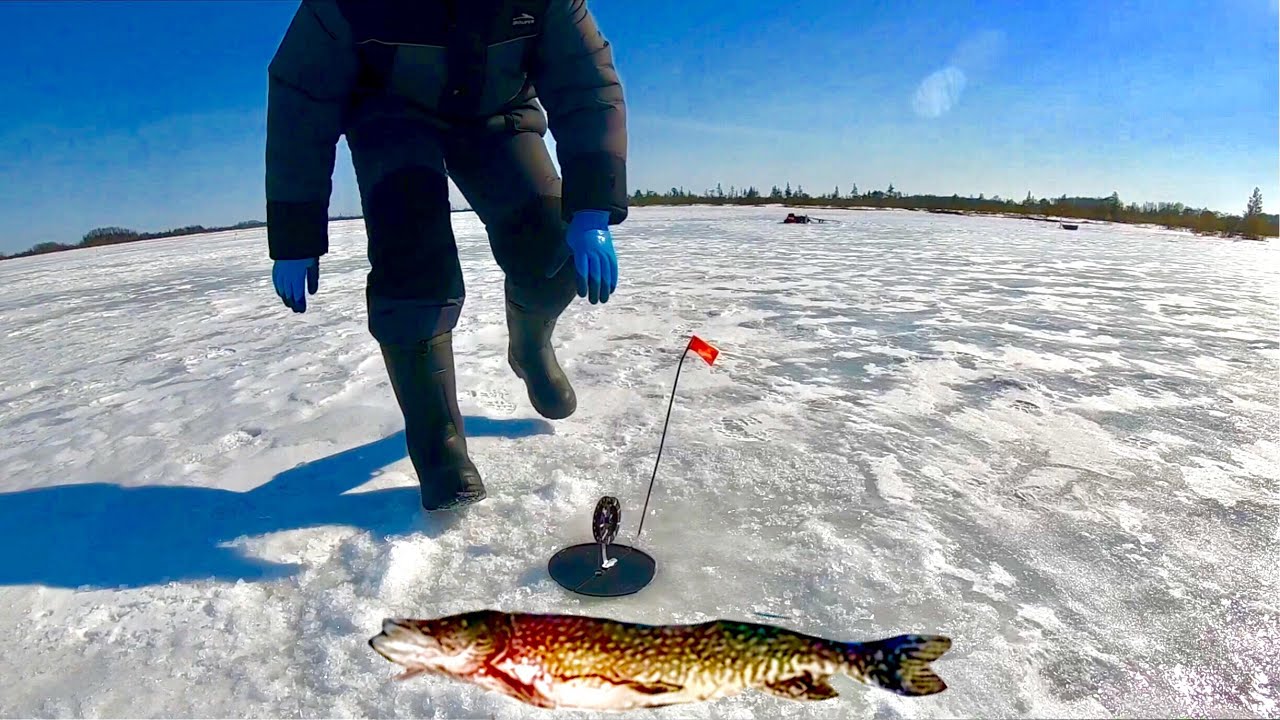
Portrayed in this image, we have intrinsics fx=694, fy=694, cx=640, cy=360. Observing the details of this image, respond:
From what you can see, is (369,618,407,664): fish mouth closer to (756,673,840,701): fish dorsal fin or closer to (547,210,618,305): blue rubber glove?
(756,673,840,701): fish dorsal fin

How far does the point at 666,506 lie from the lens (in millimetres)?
1828

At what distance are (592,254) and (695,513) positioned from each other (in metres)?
0.76

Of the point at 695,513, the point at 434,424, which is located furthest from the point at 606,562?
the point at 434,424

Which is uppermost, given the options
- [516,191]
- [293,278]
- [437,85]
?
[437,85]

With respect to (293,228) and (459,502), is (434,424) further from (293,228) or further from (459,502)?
(293,228)

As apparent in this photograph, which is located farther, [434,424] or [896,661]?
[434,424]

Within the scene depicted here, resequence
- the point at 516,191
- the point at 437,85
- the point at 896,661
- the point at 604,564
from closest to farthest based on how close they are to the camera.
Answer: the point at 896,661
the point at 604,564
the point at 437,85
the point at 516,191

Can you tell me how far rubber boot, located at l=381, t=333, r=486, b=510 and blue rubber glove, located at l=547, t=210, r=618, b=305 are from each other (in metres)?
0.42

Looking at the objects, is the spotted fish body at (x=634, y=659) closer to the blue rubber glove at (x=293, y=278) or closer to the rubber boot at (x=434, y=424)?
the rubber boot at (x=434, y=424)

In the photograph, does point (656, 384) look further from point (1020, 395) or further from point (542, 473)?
point (1020, 395)

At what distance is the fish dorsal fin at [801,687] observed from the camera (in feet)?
1.91

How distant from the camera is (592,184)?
77.5 inches

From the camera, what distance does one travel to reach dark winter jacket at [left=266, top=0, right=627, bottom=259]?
5.74 ft

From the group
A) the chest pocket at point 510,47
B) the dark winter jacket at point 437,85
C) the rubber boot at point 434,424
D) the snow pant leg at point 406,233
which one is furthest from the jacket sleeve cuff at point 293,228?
the chest pocket at point 510,47
